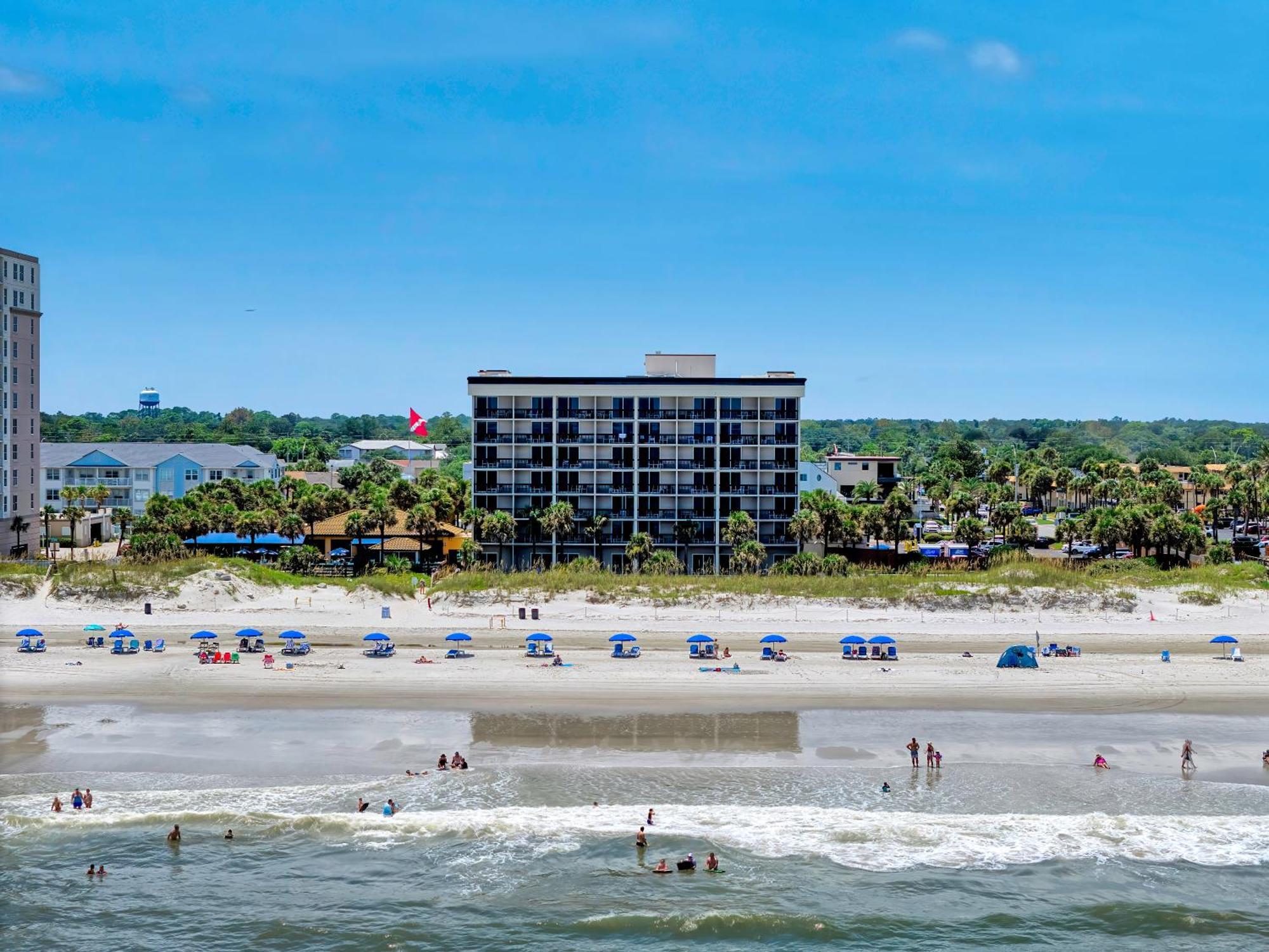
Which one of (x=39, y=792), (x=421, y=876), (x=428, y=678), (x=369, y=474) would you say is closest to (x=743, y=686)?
(x=428, y=678)

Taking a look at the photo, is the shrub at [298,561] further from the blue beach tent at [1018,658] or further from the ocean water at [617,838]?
the blue beach tent at [1018,658]

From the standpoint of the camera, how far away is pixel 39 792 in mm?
33344

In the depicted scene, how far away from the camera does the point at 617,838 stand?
30578 millimetres

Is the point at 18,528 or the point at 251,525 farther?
the point at 251,525

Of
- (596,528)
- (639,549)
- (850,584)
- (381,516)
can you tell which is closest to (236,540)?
(381,516)

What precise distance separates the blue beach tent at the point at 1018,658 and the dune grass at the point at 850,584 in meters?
11.0

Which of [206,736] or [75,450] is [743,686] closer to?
[206,736]

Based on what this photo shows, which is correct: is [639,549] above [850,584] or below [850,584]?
above

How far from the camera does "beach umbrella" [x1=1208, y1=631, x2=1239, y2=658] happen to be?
5178 centimetres

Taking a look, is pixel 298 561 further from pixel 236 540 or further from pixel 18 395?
pixel 18 395

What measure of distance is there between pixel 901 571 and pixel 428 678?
3928cm

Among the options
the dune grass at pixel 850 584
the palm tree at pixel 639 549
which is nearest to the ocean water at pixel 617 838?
the dune grass at pixel 850 584

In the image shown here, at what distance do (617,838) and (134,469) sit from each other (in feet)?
327

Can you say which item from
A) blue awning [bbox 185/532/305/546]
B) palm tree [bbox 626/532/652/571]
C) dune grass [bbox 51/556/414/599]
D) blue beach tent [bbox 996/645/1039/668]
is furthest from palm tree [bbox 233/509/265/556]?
blue beach tent [bbox 996/645/1039/668]
